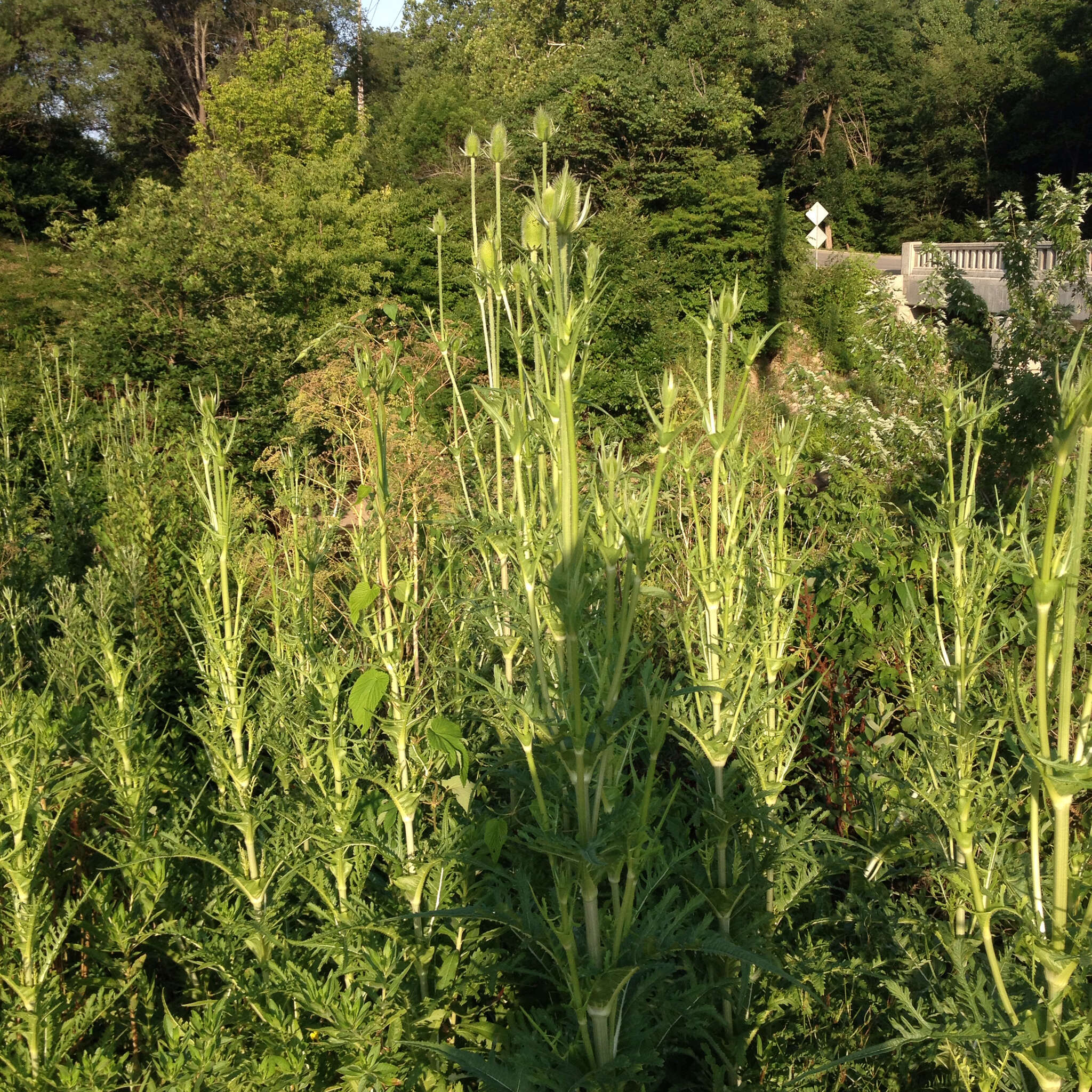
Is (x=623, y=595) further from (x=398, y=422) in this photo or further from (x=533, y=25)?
(x=533, y=25)

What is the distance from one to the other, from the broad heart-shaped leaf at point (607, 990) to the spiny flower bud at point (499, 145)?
1.70 metres

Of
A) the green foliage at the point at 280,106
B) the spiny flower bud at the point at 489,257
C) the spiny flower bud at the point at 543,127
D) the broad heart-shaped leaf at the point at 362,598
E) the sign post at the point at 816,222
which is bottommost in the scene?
the broad heart-shaped leaf at the point at 362,598

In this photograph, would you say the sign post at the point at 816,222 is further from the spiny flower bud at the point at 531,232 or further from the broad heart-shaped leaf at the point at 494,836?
the broad heart-shaped leaf at the point at 494,836

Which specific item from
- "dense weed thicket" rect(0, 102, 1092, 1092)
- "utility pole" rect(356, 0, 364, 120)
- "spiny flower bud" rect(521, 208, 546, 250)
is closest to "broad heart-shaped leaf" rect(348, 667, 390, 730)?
"dense weed thicket" rect(0, 102, 1092, 1092)

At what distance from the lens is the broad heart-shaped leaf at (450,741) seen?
5.61ft

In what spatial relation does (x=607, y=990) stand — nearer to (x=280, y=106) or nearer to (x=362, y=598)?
(x=362, y=598)

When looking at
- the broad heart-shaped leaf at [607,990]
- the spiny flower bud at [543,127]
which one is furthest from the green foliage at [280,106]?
the broad heart-shaped leaf at [607,990]

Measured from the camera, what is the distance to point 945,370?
8203 millimetres

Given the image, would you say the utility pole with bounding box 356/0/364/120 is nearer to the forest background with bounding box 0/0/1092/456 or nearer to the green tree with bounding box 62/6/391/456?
the forest background with bounding box 0/0/1092/456

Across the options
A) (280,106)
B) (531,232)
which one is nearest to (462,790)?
(531,232)

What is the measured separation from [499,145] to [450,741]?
139cm

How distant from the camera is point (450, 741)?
172 cm

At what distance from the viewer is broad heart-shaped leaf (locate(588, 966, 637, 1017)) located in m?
1.35

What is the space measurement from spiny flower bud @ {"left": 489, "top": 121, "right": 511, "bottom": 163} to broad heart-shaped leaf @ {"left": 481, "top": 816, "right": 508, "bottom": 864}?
1450 mm
